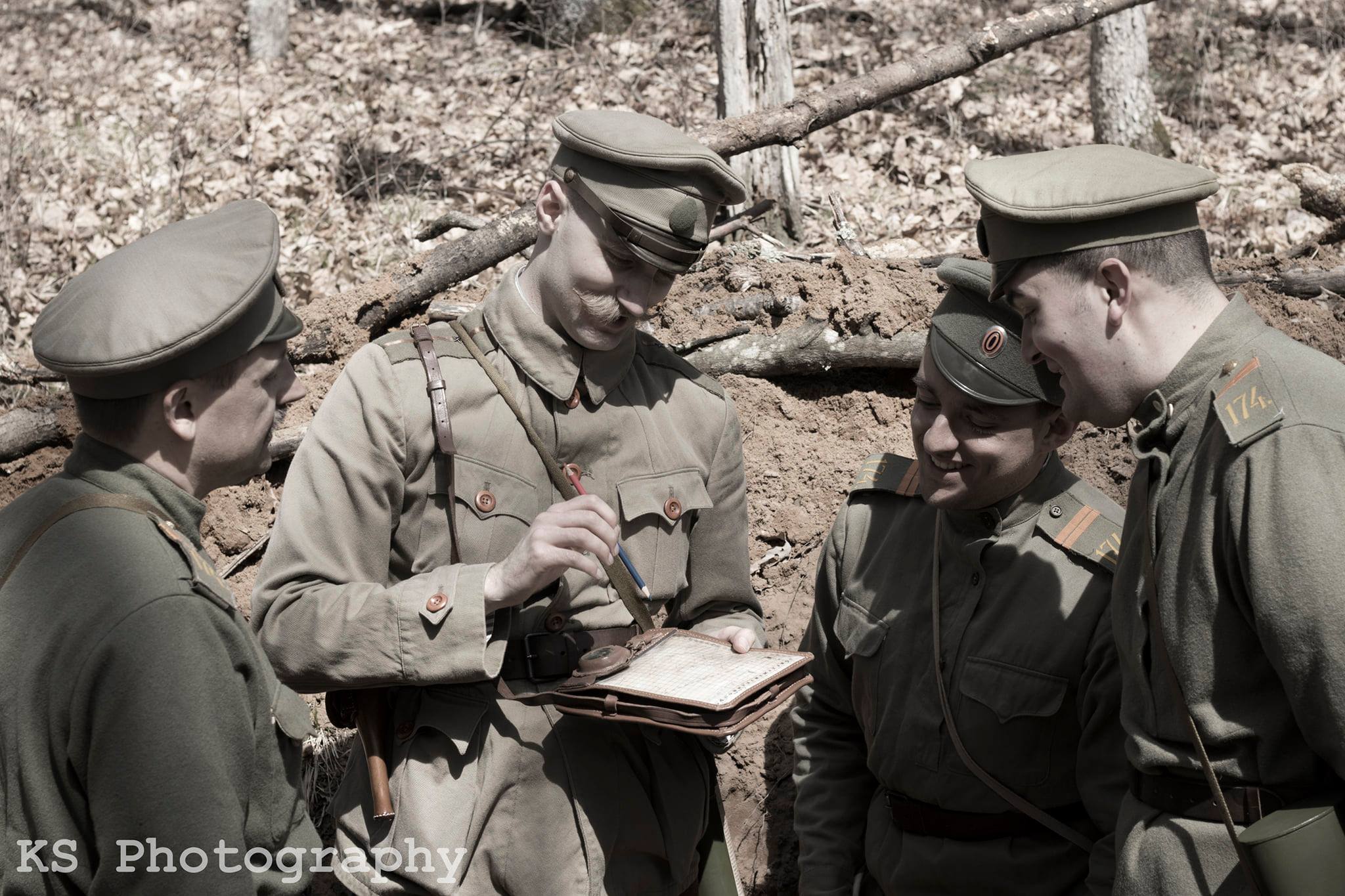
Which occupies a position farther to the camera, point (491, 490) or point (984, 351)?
point (984, 351)

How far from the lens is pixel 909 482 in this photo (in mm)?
3332

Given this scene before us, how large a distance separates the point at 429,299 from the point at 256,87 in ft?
16.6

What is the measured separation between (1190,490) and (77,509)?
6.41 feet

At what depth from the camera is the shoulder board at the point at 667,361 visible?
10.4 feet

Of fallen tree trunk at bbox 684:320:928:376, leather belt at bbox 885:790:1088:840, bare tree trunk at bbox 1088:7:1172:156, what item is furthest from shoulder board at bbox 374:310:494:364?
bare tree trunk at bbox 1088:7:1172:156

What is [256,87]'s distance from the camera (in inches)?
377

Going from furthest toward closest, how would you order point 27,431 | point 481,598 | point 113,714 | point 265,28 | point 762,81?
point 265,28, point 762,81, point 27,431, point 481,598, point 113,714

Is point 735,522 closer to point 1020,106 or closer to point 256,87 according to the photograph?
point 1020,106

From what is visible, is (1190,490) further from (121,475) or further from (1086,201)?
(121,475)

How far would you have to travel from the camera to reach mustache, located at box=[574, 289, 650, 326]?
283 centimetres

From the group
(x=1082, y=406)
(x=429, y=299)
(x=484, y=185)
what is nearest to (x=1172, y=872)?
(x=1082, y=406)

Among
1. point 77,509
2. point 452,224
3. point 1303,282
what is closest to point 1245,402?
point 77,509

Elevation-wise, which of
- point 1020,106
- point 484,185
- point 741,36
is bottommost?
point 484,185

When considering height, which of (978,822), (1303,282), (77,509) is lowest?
(978,822)
